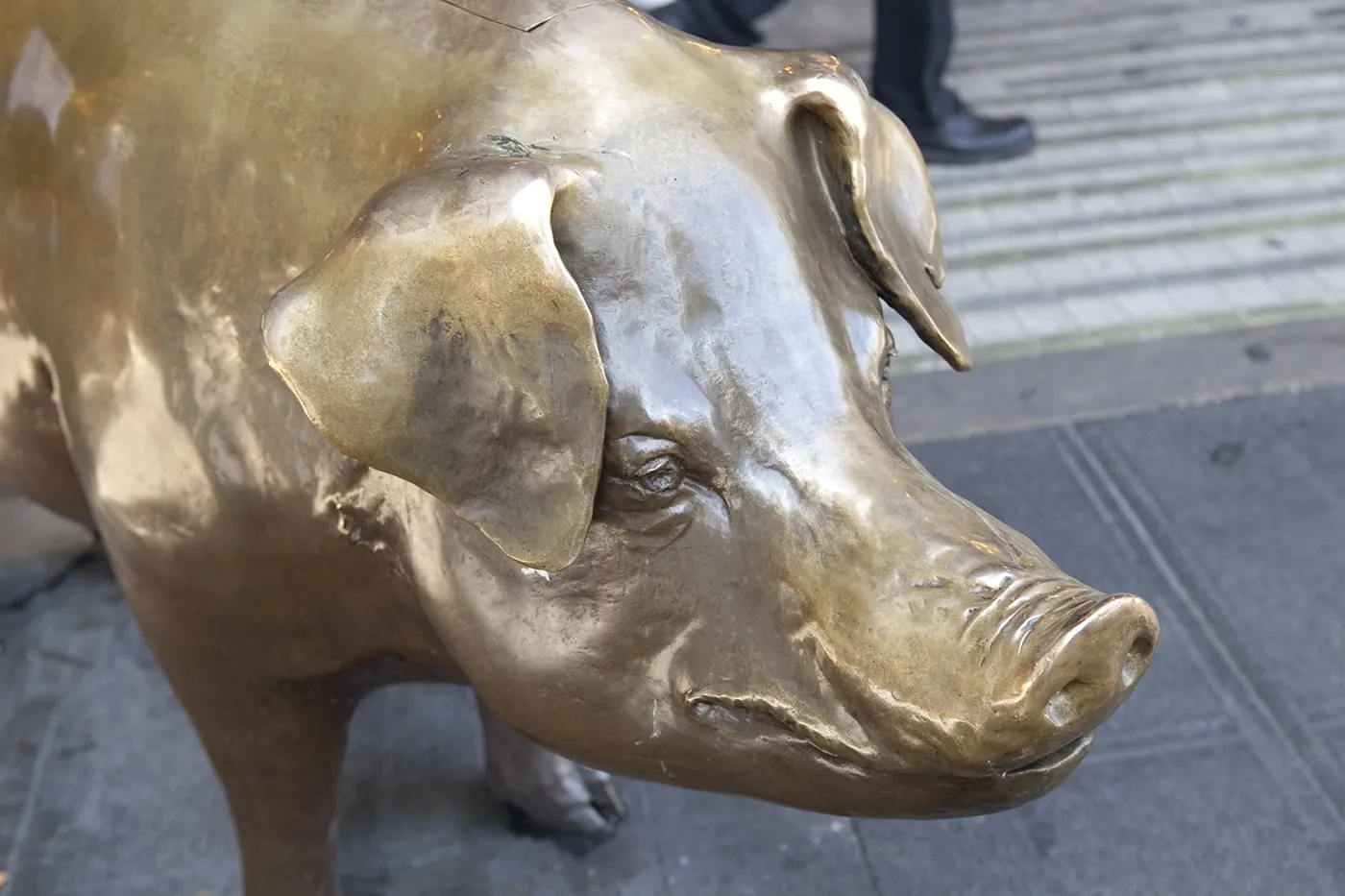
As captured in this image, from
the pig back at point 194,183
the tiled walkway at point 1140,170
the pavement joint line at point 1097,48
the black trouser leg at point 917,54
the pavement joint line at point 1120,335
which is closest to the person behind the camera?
the pig back at point 194,183

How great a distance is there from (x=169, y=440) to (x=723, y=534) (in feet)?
2.06

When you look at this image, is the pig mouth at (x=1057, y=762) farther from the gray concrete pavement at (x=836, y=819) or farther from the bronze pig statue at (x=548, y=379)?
the gray concrete pavement at (x=836, y=819)

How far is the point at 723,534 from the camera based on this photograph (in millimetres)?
1086

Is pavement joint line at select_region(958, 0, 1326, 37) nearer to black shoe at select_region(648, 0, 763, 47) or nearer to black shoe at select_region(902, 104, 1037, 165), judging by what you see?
black shoe at select_region(902, 104, 1037, 165)

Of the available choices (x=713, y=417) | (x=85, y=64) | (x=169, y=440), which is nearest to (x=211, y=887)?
(x=169, y=440)

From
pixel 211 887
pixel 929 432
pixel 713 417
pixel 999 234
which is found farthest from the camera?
Result: pixel 999 234

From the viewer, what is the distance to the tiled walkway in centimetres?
368

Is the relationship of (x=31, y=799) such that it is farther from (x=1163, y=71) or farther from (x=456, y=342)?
(x=1163, y=71)

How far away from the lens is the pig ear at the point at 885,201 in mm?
1221

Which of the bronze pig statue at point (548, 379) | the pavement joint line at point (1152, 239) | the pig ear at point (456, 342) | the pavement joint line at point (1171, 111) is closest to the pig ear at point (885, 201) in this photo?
the bronze pig statue at point (548, 379)

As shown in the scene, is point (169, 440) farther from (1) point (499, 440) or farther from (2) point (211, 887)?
(2) point (211, 887)

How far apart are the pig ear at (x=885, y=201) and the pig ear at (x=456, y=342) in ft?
1.00

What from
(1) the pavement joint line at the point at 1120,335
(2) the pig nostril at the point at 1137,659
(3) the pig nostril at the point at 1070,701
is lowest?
(1) the pavement joint line at the point at 1120,335

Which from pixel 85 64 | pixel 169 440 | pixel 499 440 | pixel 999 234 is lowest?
pixel 999 234
